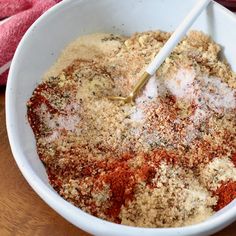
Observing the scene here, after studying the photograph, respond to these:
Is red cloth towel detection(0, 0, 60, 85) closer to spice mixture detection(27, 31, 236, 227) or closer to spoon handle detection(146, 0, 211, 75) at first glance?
spice mixture detection(27, 31, 236, 227)

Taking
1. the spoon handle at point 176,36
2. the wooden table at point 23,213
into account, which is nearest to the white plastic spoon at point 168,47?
the spoon handle at point 176,36

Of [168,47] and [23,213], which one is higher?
[168,47]

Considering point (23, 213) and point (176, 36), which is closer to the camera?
point (23, 213)

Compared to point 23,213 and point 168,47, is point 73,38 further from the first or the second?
point 23,213

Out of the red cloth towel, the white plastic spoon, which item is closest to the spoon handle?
the white plastic spoon

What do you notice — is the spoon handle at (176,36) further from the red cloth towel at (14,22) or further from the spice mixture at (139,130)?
the red cloth towel at (14,22)

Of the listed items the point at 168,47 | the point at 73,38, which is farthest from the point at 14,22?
the point at 168,47

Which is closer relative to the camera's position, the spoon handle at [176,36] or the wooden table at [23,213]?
the wooden table at [23,213]

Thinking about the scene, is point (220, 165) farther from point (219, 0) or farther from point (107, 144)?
point (219, 0)
